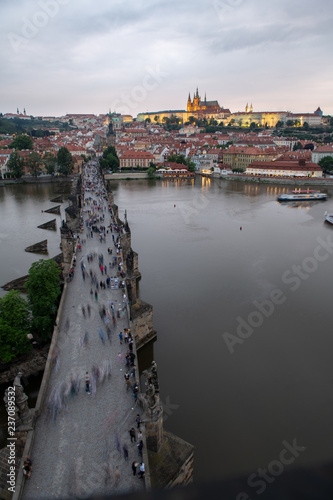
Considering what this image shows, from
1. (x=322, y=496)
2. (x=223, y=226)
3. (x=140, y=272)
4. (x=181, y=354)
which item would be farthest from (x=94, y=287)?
(x=223, y=226)

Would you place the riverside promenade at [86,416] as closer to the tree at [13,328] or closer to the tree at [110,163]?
the tree at [13,328]

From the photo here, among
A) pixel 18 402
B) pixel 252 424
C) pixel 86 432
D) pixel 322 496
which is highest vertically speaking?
pixel 322 496

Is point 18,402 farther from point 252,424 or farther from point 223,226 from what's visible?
point 223,226

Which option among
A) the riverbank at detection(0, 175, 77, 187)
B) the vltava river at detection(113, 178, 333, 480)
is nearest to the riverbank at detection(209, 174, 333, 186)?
the riverbank at detection(0, 175, 77, 187)

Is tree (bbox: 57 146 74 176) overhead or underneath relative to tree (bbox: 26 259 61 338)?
overhead

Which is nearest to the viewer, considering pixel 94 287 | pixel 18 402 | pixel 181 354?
pixel 18 402

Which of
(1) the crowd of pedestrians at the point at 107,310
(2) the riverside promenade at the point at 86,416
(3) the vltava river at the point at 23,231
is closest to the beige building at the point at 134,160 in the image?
(3) the vltava river at the point at 23,231

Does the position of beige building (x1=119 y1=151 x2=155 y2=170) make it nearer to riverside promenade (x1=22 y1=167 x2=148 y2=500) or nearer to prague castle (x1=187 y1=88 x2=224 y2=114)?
riverside promenade (x1=22 y1=167 x2=148 y2=500)
